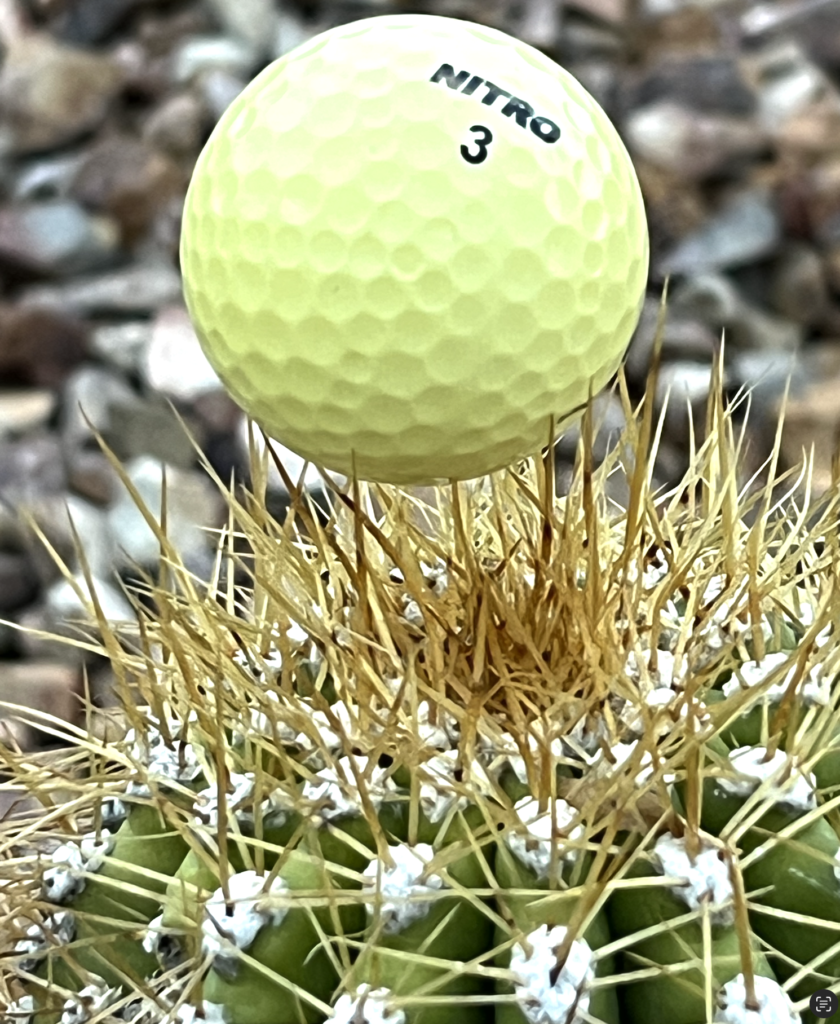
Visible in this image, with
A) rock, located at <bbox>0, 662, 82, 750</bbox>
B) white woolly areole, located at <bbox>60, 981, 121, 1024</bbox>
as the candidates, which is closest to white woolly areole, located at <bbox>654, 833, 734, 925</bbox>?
white woolly areole, located at <bbox>60, 981, 121, 1024</bbox>

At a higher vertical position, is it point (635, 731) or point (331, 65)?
point (331, 65)

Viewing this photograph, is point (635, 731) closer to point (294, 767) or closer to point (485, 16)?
point (294, 767)

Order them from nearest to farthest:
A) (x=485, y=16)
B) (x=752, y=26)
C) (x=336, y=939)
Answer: (x=336, y=939) < (x=485, y=16) < (x=752, y=26)

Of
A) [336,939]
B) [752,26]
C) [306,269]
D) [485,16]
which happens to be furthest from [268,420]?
[752,26]

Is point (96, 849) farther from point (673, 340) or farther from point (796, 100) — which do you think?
point (796, 100)

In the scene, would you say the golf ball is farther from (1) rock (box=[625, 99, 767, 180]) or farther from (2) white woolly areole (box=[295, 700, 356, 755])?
(1) rock (box=[625, 99, 767, 180])

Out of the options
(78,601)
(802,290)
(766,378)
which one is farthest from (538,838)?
(802,290)

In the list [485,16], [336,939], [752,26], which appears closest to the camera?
[336,939]

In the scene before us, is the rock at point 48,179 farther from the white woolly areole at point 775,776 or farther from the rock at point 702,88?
the white woolly areole at point 775,776
